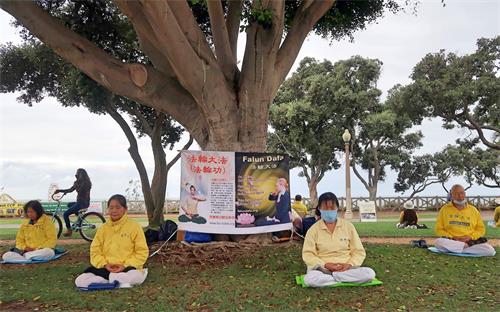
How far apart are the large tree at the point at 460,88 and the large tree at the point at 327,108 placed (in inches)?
213

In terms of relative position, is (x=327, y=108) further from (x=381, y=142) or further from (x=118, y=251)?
(x=118, y=251)

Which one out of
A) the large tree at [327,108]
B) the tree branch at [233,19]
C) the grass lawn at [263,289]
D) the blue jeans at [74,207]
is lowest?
the grass lawn at [263,289]

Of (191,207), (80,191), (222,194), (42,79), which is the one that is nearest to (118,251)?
(191,207)

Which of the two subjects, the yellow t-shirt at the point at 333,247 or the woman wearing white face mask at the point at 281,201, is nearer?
the yellow t-shirt at the point at 333,247

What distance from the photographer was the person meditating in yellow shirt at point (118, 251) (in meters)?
6.24

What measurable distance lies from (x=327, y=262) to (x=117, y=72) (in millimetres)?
5032

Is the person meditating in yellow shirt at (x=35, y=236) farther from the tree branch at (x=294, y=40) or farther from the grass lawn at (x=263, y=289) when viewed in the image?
the tree branch at (x=294, y=40)

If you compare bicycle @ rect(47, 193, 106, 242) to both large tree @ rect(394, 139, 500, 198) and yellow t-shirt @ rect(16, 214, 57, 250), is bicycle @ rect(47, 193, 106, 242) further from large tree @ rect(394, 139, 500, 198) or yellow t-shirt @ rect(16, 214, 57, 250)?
large tree @ rect(394, 139, 500, 198)

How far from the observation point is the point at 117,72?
8.36 m

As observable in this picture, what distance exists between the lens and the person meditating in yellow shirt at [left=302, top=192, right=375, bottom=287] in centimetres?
601

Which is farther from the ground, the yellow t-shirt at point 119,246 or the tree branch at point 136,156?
the tree branch at point 136,156

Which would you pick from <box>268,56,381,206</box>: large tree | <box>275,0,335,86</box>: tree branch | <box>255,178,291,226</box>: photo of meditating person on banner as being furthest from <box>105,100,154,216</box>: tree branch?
<box>268,56,381,206</box>: large tree

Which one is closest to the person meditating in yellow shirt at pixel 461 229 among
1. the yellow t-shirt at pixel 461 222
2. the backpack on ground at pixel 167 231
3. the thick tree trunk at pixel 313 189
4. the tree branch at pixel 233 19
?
the yellow t-shirt at pixel 461 222

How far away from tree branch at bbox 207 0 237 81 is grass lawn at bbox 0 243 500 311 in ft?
11.4
